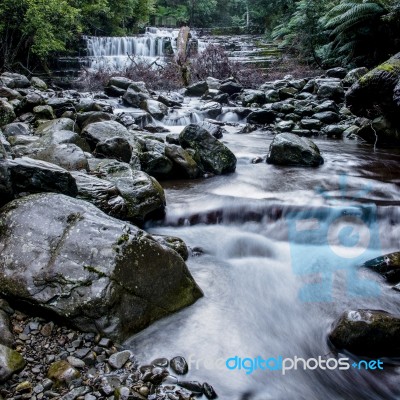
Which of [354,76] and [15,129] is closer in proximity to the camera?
[15,129]

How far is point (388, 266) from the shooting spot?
12.0 feet

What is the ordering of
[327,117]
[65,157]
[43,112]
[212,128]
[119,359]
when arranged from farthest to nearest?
[327,117] → [212,128] → [43,112] → [65,157] → [119,359]

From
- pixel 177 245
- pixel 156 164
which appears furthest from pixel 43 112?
pixel 177 245

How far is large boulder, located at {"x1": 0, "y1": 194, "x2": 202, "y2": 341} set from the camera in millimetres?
2525

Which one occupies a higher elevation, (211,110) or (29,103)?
(29,103)

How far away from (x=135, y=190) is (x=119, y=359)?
7.62 feet

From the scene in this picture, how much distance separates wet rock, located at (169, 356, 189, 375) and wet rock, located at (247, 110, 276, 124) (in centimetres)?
967

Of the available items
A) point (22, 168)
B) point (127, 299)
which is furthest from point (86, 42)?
point (127, 299)

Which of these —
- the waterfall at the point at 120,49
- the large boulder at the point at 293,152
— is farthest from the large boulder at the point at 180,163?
the waterfall at the point at 120,49

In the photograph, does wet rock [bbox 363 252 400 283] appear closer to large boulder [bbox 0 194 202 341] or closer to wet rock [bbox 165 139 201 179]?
large boulder [bbox 0 194 202 341]

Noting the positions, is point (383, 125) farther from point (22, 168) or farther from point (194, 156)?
point (22, 168)

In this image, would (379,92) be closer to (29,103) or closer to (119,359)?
(29,103)

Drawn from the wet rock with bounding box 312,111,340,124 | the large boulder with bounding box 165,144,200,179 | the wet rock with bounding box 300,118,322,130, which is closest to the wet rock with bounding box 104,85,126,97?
the wet rock with bounding box 300,118,322,130

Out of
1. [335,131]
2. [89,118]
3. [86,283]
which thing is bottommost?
[86,283]
